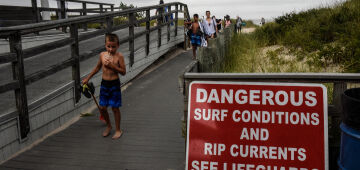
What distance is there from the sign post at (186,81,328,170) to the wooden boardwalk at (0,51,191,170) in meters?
1.37

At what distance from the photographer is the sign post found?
9.50ft

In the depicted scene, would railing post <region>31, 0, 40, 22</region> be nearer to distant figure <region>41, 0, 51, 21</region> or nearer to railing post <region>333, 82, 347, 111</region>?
distant figure <region>41, 0, 51, 21</region>

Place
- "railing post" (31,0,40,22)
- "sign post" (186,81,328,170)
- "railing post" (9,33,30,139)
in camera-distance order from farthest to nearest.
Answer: "railing post" (31,0,40,22)
"railing post" (9,33,30,139)
"sign post" (186,81,328,170)

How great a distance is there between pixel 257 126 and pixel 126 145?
2.61 meters

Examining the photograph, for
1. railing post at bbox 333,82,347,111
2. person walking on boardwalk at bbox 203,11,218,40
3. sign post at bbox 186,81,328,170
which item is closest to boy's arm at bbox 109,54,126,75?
sign post at bbox 186,81,328,170

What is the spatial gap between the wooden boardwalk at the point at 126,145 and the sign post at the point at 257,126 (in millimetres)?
1367

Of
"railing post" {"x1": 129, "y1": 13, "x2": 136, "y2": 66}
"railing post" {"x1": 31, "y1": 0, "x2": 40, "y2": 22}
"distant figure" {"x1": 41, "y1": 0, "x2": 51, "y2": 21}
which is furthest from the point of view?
"distant figure" {"x1": 41, "y1": 0, "x2": 51, "y2": 21}

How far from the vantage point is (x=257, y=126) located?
300 cm

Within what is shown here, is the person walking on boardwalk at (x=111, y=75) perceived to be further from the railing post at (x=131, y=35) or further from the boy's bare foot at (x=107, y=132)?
the railing post at (x=131, y=35)

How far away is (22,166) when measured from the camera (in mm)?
4465

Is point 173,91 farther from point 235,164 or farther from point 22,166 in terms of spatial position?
point 235,164

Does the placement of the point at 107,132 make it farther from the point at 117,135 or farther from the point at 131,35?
the point at 131,35

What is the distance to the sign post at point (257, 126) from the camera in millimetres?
2895

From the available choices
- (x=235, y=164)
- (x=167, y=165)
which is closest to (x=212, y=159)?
(x=235, y=164)
